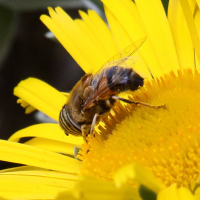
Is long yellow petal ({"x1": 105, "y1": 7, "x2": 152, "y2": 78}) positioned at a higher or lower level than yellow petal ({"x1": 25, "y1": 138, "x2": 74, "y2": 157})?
higher

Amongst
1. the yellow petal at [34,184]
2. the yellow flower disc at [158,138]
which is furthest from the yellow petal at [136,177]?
the yellow petal at [34,184]

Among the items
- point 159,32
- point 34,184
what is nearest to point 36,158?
point 34,184

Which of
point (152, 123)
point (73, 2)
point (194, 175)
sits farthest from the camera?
point (73, 2)

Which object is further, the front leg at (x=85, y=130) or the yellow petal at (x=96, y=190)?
the front leg at (x=85, y=130)

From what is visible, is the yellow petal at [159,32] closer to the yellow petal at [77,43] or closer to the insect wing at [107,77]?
the yellow petal at [77,43]

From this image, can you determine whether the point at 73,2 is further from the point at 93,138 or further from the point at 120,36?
the point at 93,138

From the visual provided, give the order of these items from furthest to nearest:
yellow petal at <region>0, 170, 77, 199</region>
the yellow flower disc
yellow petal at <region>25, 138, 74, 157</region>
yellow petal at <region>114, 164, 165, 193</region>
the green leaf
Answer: the green leaf, yellow petal at <region>25, 138, 74, 157</region>, yellow petal at <region>0, 170, 77, 199</region>, the yellow flower disc, yellow petal at <region>114, 164, 165, 193</region>

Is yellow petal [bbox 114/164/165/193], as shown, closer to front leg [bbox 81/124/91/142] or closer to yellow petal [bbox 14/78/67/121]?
front leg [bbox 81/124/91/142]

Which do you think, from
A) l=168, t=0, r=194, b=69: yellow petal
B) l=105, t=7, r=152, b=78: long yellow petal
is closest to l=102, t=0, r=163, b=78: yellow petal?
l=105, t=7, r=152, b=78: long yellow petal

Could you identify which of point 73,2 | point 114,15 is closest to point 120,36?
point 114,15
